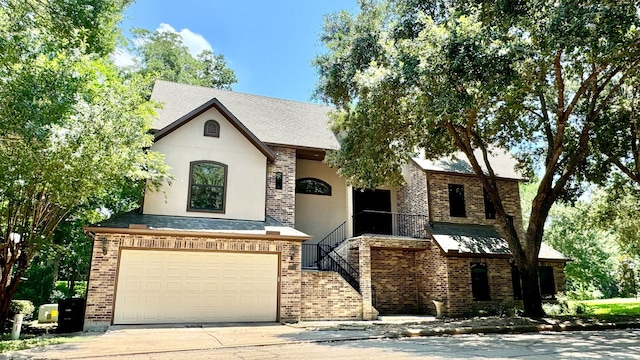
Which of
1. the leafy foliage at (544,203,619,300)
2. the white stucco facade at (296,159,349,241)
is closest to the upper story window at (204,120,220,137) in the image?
the white stucco facade at (296,159,349,241)

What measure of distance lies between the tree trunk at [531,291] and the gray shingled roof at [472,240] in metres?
2.98

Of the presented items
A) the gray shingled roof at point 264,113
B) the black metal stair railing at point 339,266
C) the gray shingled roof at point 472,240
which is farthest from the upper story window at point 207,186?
the gray shingled roof at point 472,240

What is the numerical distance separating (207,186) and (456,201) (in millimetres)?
10619

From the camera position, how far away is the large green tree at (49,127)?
8.78 metres

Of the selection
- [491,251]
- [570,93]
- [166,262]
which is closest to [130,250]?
[166,262]

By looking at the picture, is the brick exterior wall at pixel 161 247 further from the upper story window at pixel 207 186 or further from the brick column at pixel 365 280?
the brick column at pixel 365 280

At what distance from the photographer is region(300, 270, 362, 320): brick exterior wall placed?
1425cm

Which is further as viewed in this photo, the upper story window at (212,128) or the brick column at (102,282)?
the upper story window at (212,128)

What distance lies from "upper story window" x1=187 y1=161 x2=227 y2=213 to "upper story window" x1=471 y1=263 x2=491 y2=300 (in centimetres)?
1008

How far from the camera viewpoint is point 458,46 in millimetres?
10570

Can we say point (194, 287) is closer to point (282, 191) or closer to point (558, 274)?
point (282, 191)

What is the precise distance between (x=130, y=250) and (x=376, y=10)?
11.3 meters

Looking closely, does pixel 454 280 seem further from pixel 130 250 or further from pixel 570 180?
pixel 130 250

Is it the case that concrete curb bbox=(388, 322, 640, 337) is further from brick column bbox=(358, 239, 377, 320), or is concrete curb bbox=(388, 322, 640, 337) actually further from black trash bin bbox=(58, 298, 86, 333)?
black trash bin bbox=(58, 298, 86, 333)
